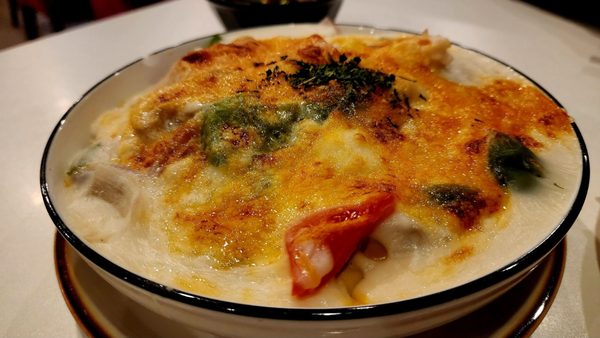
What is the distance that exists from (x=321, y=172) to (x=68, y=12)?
4656 mm

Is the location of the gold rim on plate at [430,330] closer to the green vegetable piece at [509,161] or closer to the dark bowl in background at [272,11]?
the green vegetable piece at [509,161]

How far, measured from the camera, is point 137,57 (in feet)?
6.90

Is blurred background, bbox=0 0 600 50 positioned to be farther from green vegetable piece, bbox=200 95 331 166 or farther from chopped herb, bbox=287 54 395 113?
green vegetable piece, bbox=200 95 331 166

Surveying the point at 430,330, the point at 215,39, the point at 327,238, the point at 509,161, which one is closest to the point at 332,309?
the point at 327,238

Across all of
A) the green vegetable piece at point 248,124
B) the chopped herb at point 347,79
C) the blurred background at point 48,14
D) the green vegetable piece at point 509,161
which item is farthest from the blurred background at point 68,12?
the green vegetable piece at point 509,161

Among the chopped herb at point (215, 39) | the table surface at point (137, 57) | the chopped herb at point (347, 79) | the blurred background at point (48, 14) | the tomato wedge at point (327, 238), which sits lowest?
the blurred background at point (48, 14)

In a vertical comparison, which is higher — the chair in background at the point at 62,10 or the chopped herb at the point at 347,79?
the chopped herb at the point at 347,79

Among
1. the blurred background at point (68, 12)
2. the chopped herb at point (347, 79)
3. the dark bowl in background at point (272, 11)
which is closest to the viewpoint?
the chopped herb at point (347, 79)

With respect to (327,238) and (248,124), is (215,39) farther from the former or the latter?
(327,238)

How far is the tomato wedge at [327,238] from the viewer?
2.36ft

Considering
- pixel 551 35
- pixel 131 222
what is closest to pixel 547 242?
pixel 131 222

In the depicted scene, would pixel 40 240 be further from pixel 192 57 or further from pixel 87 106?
pixel 192 57

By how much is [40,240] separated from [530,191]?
1.08 m

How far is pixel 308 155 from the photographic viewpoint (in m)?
0.92
